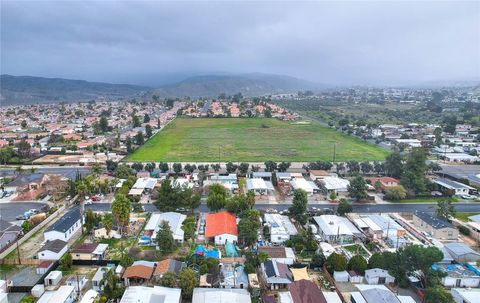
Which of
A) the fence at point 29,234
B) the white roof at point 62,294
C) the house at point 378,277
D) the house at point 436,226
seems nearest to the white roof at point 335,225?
the house at point 378,277

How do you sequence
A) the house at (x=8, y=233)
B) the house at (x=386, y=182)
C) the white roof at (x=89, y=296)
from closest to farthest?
the white roof at (x=89, y=296) → the house at (x=8, y=233) → the house at (x=386, y=182)

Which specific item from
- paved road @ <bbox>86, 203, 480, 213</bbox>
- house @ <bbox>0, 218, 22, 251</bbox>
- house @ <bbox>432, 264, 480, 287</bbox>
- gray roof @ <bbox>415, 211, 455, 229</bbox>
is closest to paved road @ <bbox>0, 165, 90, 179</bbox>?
paved road @ <bbox>86, 203, 480, 213</bbox>

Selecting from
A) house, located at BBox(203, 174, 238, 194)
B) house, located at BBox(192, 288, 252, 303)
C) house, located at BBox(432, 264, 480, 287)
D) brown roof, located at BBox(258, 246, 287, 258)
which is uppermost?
house, located at BBox(203, 174, 238, 194)

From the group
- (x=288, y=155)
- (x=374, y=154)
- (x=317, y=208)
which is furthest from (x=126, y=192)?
(x=374, y=154)

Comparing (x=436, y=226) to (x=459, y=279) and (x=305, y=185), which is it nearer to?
(x=459, y=279)

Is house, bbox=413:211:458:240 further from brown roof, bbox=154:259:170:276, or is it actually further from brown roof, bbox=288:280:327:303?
brown roof, bbox=154:259:170:276

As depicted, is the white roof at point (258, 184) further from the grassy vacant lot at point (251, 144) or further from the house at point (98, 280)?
the house at point (98, 280)

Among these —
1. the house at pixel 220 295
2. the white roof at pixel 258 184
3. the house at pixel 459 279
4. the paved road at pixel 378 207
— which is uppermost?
the white roof at pixel 258 184

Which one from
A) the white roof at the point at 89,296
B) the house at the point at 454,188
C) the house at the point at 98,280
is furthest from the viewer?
the house at the point at 454,188
